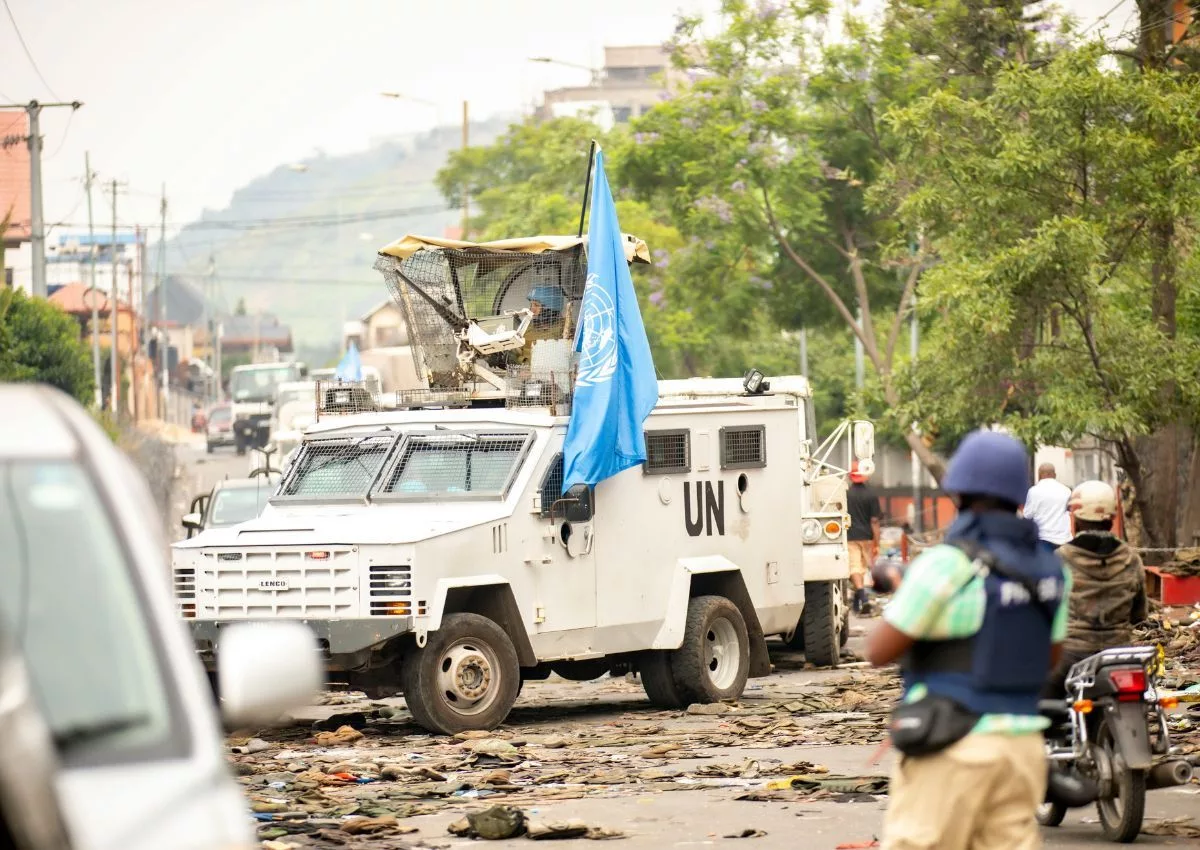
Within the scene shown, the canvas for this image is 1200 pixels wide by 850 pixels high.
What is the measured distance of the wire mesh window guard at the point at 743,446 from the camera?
17281 mm

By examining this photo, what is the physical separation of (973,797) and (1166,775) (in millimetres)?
4093

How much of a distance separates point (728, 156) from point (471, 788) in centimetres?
2509

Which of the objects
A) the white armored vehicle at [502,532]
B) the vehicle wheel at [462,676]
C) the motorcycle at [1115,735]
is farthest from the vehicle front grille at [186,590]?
the motorcycle at [1115,735]

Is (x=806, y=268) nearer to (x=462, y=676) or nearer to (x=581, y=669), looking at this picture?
(x=581, y=669)

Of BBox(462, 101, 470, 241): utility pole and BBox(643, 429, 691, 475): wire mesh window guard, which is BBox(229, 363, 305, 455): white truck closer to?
BBox(462, 101, 470, 241): utility pole

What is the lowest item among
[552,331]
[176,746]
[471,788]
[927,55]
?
[471,788]

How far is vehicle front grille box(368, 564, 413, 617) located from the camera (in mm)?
14289

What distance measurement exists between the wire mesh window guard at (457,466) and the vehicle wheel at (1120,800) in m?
6.52

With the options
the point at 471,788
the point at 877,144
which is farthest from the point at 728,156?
the point at 471,788

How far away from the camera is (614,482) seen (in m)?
16.2

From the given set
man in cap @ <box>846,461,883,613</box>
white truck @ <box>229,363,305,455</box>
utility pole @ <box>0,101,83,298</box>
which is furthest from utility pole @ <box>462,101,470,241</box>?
man in cap @ <box>846,461,883,613</box>

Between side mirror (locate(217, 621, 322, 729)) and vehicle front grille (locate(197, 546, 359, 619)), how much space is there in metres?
9.64

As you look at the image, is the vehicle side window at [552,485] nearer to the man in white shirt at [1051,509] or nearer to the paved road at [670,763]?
the paved road at [670,763]

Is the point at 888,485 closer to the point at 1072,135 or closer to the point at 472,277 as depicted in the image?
the point at 1072,135
